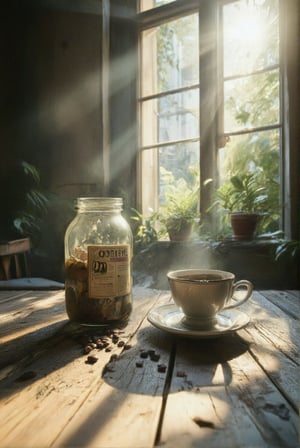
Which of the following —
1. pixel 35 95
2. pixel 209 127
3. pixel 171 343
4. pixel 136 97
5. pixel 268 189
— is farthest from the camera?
pixel 35 95

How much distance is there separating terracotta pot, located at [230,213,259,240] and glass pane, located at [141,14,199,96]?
1.11 meters

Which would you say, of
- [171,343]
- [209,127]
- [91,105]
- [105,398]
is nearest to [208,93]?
[209,127]

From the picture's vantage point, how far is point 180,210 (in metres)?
2.44

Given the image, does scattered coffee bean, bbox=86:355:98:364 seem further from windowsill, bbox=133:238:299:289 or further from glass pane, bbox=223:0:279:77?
glass pane, bbox=223:0:279:77

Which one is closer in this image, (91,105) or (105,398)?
(105,398)

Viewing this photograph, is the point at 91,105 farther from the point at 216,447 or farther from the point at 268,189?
the point at 216,447

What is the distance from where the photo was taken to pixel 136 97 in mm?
2844

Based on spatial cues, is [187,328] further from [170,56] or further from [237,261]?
[170,56]

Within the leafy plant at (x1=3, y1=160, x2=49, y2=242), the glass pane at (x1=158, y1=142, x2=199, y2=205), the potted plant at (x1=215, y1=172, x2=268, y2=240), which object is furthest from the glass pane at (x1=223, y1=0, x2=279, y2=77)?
the leafy plant at (x1=3, y1=160, x2=49, y2=242)

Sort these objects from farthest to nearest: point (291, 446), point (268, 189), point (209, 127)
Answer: point (209, 127), point (268, 189), point (291, 446)

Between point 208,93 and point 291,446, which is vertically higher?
point 208,93

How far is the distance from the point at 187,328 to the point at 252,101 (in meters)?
2.03

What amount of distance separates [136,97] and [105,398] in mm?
2699

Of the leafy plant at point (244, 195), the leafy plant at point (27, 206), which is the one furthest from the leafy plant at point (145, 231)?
the leafy plant at point (27, 206)
